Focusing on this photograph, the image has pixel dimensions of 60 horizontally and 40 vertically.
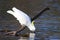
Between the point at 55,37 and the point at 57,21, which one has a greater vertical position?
the point at 57,21

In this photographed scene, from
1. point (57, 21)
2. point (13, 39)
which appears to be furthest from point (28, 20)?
point (57, 21)

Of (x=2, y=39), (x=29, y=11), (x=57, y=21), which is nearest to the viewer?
(x=2, y=39)

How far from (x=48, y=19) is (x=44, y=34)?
0.86 meters

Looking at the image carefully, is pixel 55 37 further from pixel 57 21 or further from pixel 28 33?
pixel 57 21

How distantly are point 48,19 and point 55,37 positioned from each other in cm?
97

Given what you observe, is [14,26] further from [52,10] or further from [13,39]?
[52,10]

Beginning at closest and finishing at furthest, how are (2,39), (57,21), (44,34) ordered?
(2,39) → (44,34) → (57,21)

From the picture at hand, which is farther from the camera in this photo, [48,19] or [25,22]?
[48,19]

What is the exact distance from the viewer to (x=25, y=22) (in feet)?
12.3

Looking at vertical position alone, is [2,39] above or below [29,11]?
below

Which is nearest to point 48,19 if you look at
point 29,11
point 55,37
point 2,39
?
point 29,11

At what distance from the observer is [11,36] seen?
3.79 m

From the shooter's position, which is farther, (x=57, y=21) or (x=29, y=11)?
(x=29, y=11)

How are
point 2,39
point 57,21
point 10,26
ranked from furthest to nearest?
point 57,21 → point 10,26 → point 2,39
